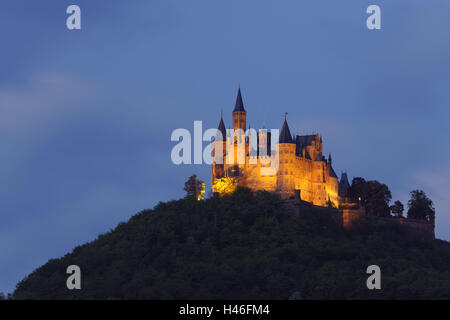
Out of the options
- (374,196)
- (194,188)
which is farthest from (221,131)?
(374,196)

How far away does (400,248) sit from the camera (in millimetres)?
133375

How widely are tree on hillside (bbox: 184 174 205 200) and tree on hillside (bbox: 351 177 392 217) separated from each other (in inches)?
764

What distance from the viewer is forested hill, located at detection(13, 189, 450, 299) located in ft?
399

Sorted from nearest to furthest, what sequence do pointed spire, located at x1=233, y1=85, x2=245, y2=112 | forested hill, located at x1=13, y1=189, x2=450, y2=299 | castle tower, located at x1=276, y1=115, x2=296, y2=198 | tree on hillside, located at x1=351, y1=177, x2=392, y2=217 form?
1. forested hill, located at x1=13, y1=189, x2=450, y2=299
2. castle tower, located at x1=276, y1=115, x2=296, y2=198
3. tree on hillside, located at x1=351, y1=177, x2=392, y2=217
4. pointed spire, located at x1=233, y1=85, x2=245, y2=112

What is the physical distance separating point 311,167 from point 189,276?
77.4 feet

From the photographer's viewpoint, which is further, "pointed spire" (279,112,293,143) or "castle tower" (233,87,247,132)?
"castle tower" (233,87,247,132)

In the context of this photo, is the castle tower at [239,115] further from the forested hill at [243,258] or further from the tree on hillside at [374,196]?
the tree on hillside at [374,196]

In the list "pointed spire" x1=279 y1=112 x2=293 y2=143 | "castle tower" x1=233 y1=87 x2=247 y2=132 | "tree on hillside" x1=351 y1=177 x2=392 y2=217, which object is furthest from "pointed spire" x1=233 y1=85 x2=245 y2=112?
"tree on hillside" x1=351 y1=177 x2=392 y2=217

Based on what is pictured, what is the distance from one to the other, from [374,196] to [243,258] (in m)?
22.9

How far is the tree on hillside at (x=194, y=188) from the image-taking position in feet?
455

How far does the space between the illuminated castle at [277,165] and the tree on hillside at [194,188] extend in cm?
171

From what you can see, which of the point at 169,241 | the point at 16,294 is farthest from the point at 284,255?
the point at 16,294

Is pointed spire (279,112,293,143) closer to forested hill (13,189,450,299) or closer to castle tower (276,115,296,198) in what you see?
castle tower (276,115,296,198)
